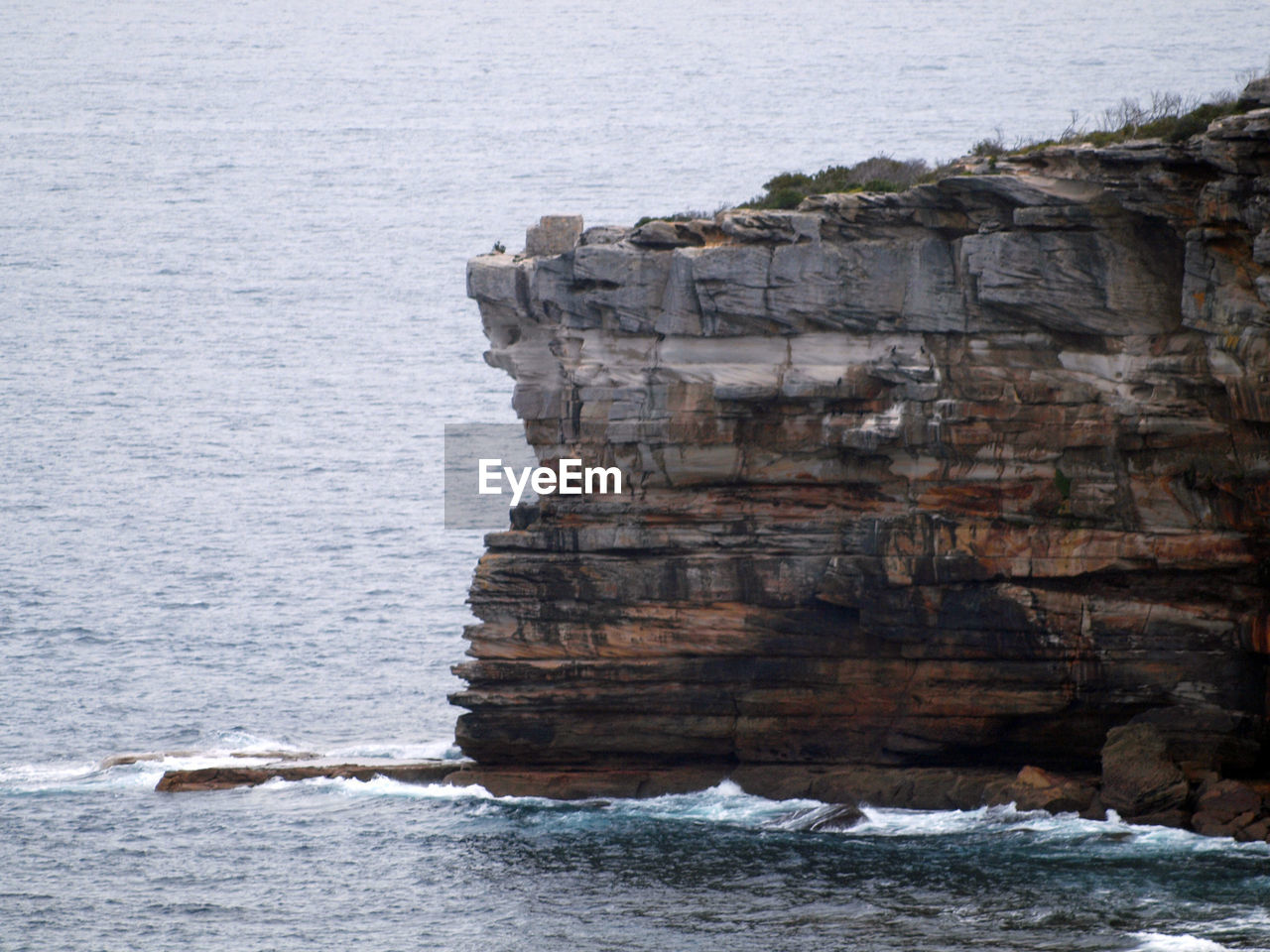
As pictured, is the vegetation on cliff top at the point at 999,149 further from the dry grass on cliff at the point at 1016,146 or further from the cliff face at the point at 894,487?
the cliff face at the point at 894,487

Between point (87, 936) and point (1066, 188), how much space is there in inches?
1395

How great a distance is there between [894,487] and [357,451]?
6261 cm

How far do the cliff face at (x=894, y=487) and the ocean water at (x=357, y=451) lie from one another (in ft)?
12.7

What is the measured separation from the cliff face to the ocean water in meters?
3.86

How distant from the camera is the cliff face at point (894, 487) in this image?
53.9 metres

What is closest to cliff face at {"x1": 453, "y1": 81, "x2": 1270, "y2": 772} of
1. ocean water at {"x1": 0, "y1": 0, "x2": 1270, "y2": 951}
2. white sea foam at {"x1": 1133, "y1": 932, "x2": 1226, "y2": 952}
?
ocean water at {"x1": 0, "y1": 0, "x2": 1270, "y2": 951}

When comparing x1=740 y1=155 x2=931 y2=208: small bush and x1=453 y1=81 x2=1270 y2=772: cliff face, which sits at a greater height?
x1=740 y1=155 x2=931 y2=208: small bush

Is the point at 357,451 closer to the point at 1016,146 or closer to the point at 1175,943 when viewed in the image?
the point at 1016,146

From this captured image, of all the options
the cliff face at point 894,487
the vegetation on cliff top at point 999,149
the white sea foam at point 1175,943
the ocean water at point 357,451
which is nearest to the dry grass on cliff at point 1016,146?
the vegetation on cliff top at point 999,149

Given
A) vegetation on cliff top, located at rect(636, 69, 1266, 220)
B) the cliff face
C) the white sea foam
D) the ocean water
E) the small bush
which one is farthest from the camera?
the small bush

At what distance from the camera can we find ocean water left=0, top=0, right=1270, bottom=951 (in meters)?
51.2

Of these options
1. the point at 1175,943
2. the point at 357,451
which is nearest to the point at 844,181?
the point at 1175,943

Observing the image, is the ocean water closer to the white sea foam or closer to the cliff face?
the white sea foam

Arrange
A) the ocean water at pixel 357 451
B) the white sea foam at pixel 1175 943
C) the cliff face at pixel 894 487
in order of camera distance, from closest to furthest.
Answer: the white sea foam at pixel 1175 943, the ocean water at pixel 357 451, the cliff face at pixel 894 487
